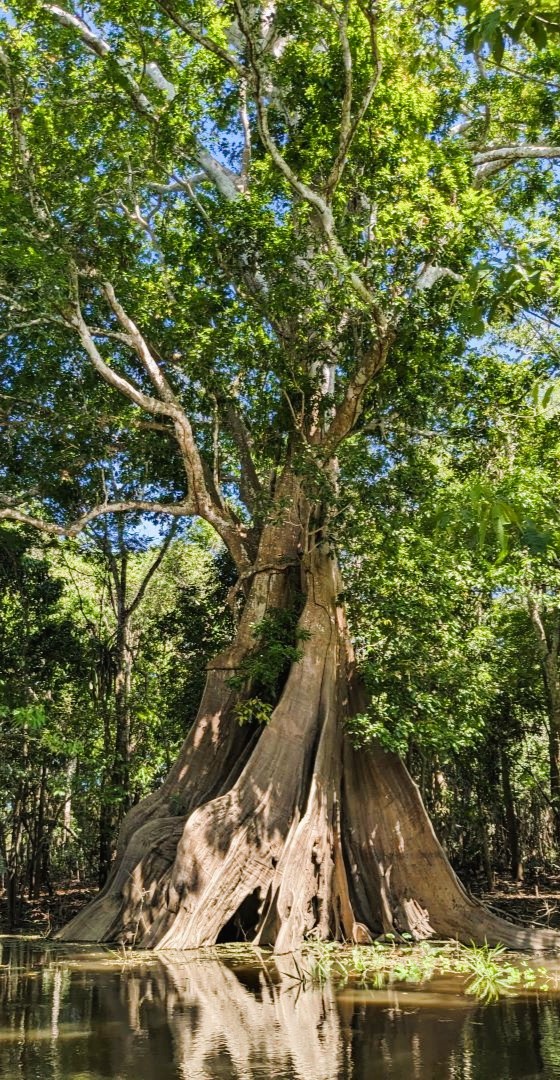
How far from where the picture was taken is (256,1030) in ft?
15.3

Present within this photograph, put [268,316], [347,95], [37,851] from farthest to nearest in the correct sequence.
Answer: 1. [37,851]
2. [268,316]
3. [347,95]

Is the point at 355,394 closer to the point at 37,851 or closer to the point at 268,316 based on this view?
the point at 268,316

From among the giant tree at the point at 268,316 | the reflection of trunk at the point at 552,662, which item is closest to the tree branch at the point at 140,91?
the giant tree at the point at 268,316

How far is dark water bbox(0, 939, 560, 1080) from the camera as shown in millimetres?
3885

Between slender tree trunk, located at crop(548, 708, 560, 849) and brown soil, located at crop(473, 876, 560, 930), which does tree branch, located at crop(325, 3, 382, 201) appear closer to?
brown soil, located at crop(473, 876, 560, 930)

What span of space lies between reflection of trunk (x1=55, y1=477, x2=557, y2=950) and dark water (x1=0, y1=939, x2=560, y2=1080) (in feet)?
5.89

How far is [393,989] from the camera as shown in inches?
243

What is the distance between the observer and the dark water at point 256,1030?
3.88m

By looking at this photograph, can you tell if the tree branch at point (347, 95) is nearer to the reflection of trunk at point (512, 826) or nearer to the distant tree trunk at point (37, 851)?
the distant tree trunk at point (37, 851)

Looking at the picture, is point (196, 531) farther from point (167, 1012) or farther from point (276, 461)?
point (167, 1012)

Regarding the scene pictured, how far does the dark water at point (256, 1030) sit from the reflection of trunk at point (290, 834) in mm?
1795

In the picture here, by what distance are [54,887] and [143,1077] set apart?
15.9m

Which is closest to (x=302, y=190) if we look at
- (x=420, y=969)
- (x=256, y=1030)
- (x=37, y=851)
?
(x=420, y=969)

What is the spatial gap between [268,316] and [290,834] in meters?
5.93
